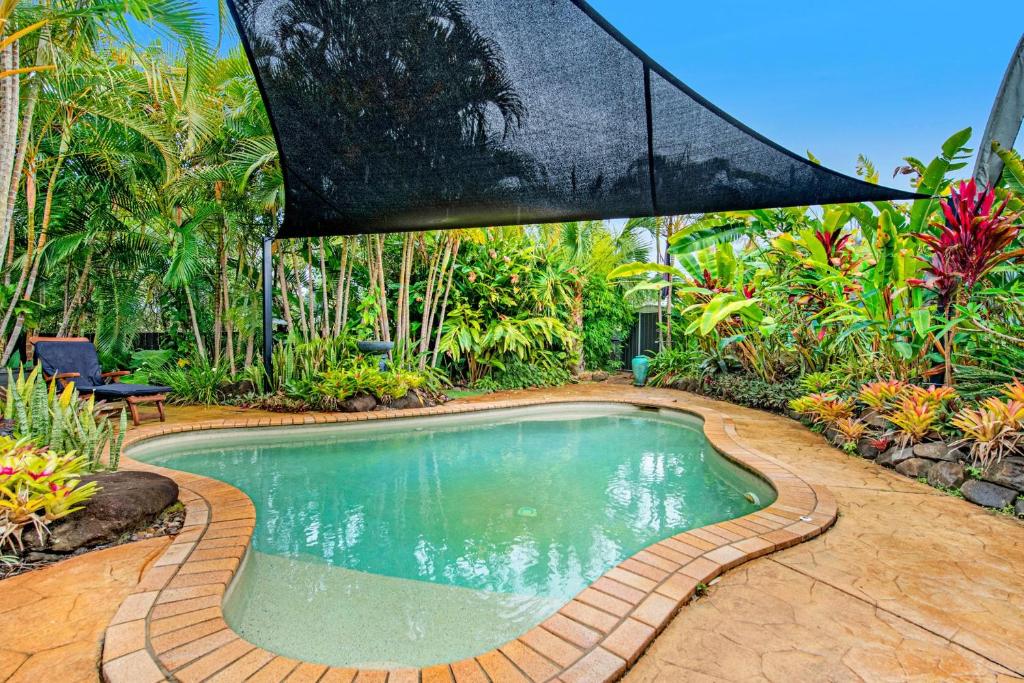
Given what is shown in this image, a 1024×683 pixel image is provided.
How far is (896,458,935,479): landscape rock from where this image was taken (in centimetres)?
334

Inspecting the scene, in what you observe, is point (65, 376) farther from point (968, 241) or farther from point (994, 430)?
point (968, 241)

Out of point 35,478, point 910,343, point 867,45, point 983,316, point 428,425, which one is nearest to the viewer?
point 35,478

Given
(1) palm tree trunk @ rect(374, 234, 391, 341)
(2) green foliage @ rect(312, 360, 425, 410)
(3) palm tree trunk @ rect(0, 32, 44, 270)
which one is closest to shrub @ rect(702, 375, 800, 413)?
(2) green foliage @ rect(312, 360, 425, 410)

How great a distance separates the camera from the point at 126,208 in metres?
6.20

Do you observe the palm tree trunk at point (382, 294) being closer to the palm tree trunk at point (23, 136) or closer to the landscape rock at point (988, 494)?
the palm tree trunk at point (23, 136)

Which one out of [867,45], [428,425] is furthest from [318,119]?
[867,45]

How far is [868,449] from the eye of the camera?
393 centimetres

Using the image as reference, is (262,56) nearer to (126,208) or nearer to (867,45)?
(126,208)

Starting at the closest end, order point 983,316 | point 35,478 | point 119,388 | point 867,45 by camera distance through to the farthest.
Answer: point 35,478 < point 983,316 < point 119,388 < point 867,45

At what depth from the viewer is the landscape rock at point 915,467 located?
334cm

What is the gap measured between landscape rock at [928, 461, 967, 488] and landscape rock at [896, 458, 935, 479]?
0.05 metres

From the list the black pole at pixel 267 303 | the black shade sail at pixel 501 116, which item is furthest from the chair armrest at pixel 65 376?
the black shade sail at pixel 501 116

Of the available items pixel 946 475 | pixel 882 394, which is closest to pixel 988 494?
pixel 946 475

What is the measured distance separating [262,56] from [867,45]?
16.0m
